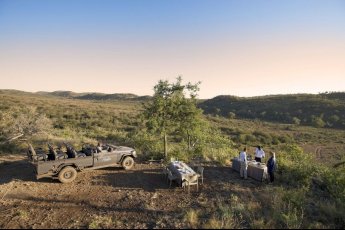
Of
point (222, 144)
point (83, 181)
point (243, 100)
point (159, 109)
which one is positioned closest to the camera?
point (83, 181)

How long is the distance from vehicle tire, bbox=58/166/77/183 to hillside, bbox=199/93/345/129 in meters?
57.8

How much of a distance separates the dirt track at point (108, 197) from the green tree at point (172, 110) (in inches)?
99.0

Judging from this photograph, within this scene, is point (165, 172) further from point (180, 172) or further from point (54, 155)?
point (54, 155)

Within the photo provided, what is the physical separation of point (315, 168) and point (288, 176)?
1409 millimetres

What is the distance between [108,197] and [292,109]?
71881mm

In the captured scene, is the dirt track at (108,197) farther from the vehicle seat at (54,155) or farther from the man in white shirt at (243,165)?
the vehicle seat at (54,155)

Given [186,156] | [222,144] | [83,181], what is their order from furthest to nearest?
[222,144], [186,156], [83,181]

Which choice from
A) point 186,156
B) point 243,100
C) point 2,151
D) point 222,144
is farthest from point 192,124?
point 243,100

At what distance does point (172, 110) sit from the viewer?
52.2 ft

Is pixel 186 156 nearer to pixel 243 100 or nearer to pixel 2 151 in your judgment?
pixel 2 151

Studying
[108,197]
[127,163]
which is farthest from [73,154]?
[108,197]

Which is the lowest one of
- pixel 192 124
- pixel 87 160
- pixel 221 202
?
pixel 221 202

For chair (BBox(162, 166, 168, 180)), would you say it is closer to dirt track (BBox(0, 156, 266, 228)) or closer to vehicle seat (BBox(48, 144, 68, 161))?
dirt track (BBox(0, 156, 266, 228))

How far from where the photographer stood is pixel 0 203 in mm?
10633
